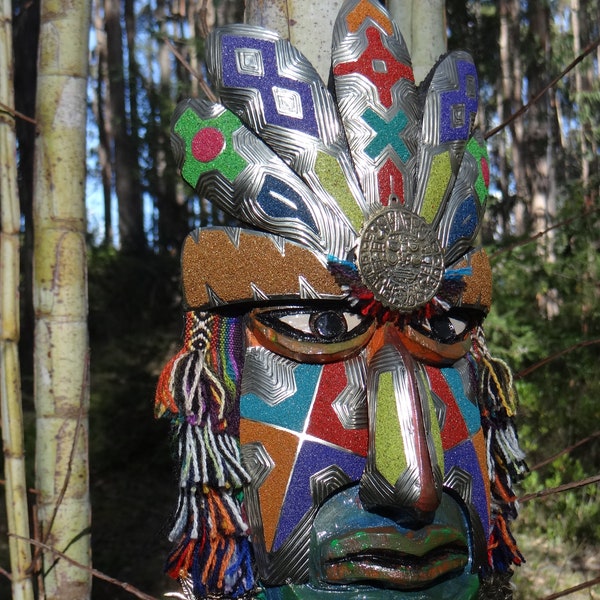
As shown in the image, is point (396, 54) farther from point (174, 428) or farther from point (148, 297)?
point (148, 297)

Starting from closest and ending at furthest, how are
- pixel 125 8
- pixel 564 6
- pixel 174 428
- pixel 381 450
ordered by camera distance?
1. pixel 381 450
2. pixel 174 428
3. pixel 125 8
4. pixel 564 6

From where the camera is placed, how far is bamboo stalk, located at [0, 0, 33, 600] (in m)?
2.17

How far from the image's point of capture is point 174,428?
200 centimetres

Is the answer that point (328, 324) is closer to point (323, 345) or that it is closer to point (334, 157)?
point (323, 345)

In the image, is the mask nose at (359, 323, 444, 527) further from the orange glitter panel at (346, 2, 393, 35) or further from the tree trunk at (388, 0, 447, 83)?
the tree trunk at (388, 0, 447, 83)

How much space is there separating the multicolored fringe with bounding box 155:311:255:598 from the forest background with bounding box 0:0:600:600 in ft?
0.41

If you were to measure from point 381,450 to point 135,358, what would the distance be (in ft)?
23.4

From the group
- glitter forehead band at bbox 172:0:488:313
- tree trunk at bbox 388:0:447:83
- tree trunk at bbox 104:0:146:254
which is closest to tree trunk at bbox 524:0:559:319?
tree trunk at bbox 104:0:146:254

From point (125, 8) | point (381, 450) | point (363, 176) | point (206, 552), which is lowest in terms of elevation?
point (206, 552)

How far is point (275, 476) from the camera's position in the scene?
1.90 meters

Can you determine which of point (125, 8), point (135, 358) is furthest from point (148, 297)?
point (125, 8)

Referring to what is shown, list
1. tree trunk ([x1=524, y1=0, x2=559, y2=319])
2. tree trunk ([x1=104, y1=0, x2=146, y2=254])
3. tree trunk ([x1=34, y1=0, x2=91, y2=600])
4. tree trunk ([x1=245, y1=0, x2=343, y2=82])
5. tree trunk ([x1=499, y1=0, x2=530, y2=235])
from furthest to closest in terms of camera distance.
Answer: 1. tree trunk ([x1=499, y1=0, x2=530, y2=235])
2. tree trunk ([x1=104, y1=0, x2=146, y2=254])
3. tree trunk ([x1=524, y1=0, x2=559, y2=319])
4. tree trunk ([x1=34, y1=0, x2=91, y2=600])
5. tree trunk ([x1=245, y1=0, x2=343, y2=82])

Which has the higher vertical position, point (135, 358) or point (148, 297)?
point (148, 297)

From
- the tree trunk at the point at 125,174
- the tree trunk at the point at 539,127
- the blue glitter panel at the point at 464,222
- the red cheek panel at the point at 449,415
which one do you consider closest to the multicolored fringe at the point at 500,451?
the red cheek panel at the point at 449,415
